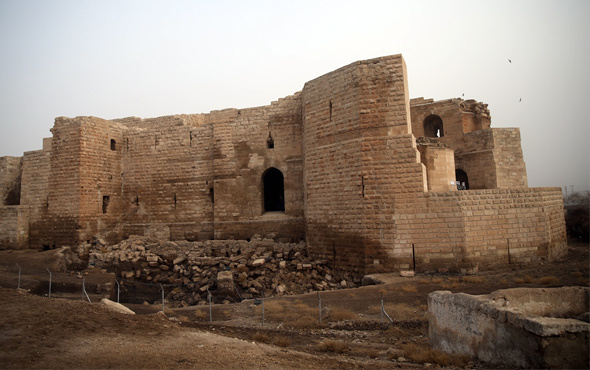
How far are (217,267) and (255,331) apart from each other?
661 centimetres

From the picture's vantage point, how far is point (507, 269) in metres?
10.0

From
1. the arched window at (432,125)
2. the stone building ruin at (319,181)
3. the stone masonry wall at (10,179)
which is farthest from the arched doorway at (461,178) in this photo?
the stone masonry wall at (10,179)

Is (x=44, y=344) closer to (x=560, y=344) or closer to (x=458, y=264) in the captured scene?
(x=560, y=344)

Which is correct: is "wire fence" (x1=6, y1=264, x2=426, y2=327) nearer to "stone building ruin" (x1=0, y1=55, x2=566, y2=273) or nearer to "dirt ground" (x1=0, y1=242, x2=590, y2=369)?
"dirt ground" (x1=0, y1=242, x2=590, y2=369)

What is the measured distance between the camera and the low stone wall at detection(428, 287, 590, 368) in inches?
134

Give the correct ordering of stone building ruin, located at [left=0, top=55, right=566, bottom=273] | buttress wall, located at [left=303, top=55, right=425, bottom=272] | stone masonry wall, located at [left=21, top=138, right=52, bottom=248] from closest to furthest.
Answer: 1. stone building ruin, located at [left=0, top=55, right=566, bottom=273]
2. buttress wall, located at [left=303, top=55, right=425, bottom=272]
3. stone masonry wall, located at [left=21, top=138, right=52, bottom=248]

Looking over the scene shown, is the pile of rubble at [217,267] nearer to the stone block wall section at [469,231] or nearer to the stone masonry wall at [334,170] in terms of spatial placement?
the stone masonry wall at [334,170]

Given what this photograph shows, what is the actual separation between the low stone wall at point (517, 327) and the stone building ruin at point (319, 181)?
5281 millimetres

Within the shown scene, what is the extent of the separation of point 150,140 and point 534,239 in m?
15.9

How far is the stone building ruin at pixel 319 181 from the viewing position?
10.2m

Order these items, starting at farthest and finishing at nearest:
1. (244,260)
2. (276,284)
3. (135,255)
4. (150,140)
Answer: (150,140) < (135,255) < (244,260) < (276,284)

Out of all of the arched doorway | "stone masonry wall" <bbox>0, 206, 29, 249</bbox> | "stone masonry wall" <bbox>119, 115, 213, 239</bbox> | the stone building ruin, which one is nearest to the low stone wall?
the stone building ruin

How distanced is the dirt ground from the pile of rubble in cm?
175

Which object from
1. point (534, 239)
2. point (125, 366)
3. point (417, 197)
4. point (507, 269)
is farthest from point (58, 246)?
point (534, 239)
